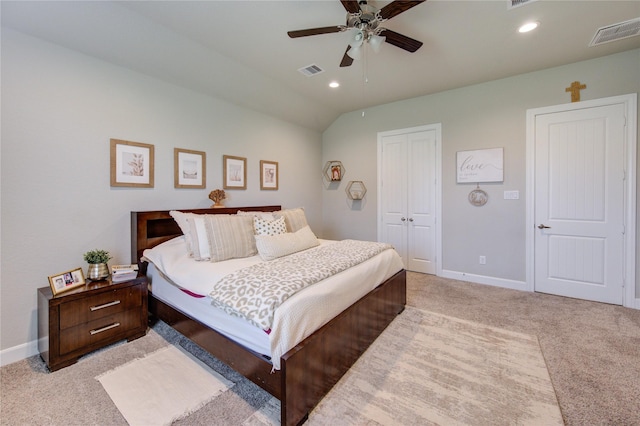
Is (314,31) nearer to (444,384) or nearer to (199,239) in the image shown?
(199,239)

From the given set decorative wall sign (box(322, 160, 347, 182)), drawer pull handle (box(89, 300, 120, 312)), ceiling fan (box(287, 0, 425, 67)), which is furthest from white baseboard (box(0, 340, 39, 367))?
decorative wall sign (box(322, 160, 347, 182))

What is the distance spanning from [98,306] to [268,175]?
2.64 meters

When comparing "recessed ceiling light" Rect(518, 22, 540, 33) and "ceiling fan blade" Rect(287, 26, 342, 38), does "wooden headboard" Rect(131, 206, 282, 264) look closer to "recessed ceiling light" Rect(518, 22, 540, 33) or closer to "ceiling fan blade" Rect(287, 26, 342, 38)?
"ceiling fan blade" Rect(287, 26, 342, 38)

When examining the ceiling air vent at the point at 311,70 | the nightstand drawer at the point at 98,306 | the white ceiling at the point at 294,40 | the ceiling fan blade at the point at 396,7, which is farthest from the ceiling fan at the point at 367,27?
the nightstand drawer at the point at 98,306

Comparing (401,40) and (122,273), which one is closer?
(401,40)

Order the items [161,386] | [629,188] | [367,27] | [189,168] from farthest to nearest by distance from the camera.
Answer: [189,168], [629,188], [367,27], [161,386]

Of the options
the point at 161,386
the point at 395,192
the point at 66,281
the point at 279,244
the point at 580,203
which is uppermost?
the point at 395,192

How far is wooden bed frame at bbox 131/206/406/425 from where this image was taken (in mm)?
1471

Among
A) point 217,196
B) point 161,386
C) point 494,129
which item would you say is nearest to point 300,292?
point 161,386

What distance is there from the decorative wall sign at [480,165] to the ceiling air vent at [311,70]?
2328mm

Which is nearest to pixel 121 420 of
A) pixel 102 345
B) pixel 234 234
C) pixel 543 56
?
pixel 102 345

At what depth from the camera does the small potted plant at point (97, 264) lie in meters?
2.30

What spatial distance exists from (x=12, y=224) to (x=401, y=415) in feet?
10.1

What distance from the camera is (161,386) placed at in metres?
1.81
